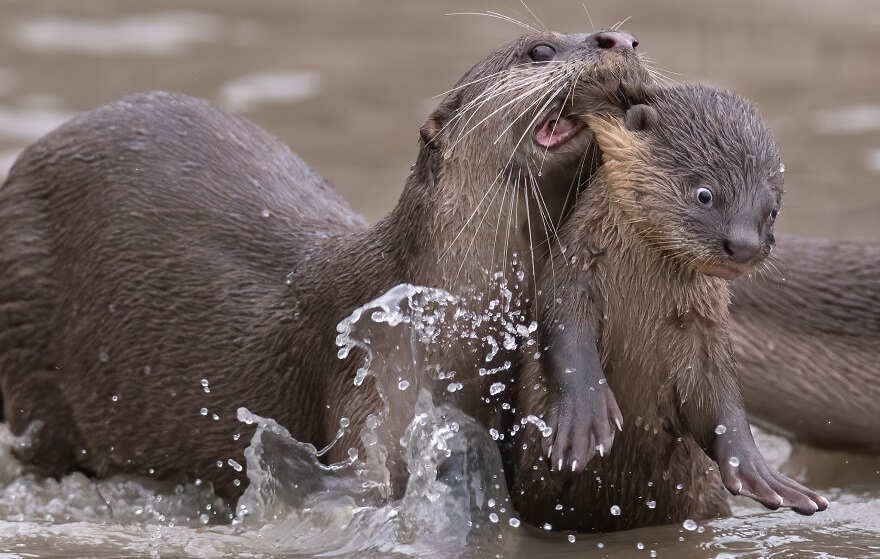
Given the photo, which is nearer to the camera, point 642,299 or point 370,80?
point 642,299

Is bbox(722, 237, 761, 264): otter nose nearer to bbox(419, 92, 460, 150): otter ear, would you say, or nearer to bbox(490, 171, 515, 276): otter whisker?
bbox(490, 171, 515, 276): otter whisker

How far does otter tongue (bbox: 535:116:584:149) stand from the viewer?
3457 mm

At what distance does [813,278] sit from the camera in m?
4.86

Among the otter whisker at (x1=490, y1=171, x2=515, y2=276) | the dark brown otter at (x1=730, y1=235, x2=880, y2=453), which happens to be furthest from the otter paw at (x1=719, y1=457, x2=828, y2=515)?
the dark brown otter at (x1=730, y1=235, x2=880, y2=453)

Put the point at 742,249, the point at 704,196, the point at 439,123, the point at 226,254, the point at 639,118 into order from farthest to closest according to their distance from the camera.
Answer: the point at 226,254 → the point at 439,123 → the point at 639,118 → the point at 704,196 → the point at 742,249

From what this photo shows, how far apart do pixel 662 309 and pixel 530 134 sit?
0.42 meters

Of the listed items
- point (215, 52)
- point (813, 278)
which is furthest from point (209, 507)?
point (215, 52)

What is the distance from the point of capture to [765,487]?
328cm

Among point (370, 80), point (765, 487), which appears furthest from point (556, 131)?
point (370, 80)

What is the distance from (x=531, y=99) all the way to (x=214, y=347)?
3.19ft

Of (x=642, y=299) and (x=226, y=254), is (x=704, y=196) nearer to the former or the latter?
(x=642, y=299)

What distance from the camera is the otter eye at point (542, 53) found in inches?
139

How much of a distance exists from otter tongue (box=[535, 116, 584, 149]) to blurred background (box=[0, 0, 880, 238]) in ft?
10.1

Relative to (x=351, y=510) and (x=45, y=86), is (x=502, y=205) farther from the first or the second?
(x=45, y=86)
